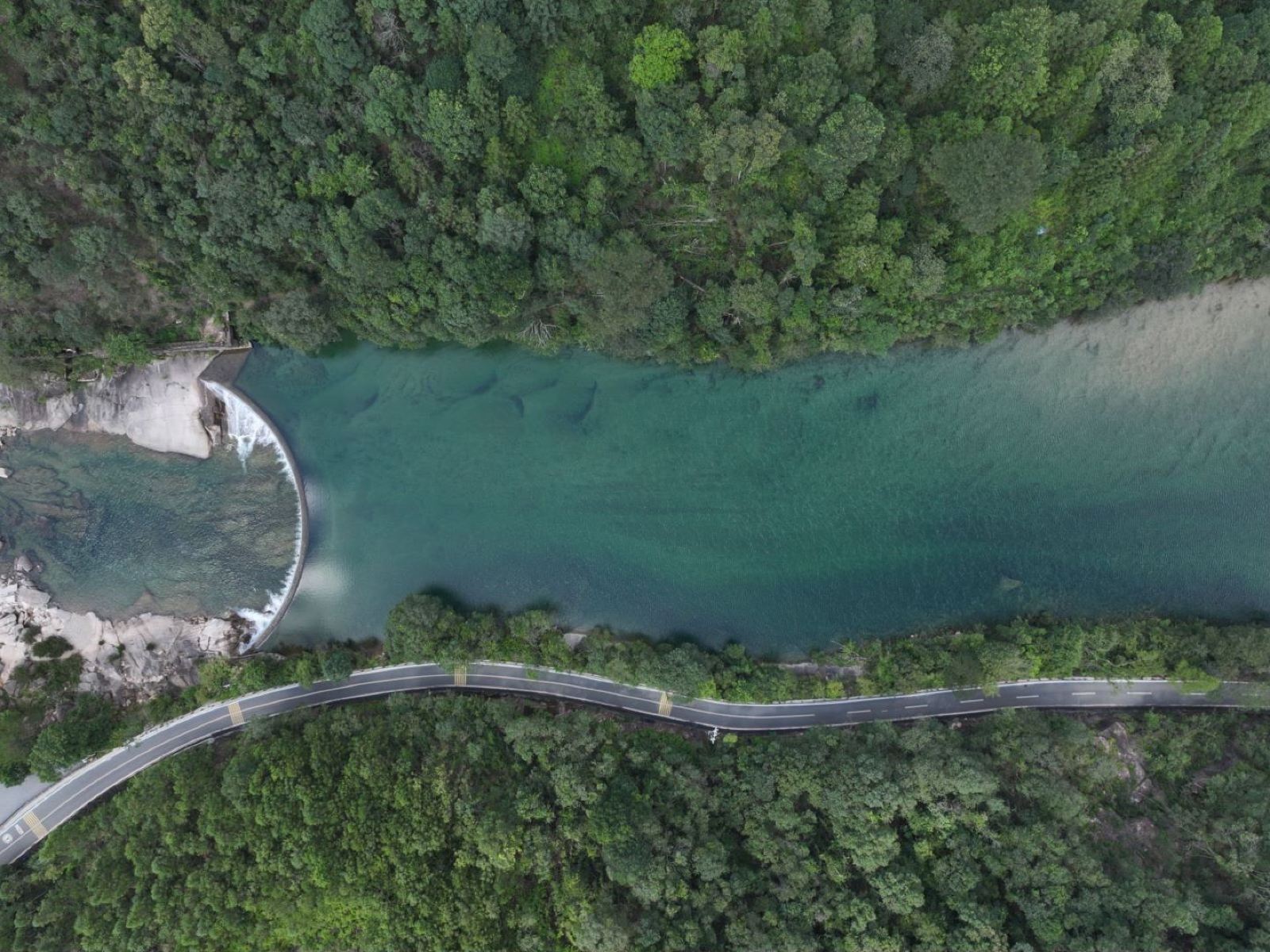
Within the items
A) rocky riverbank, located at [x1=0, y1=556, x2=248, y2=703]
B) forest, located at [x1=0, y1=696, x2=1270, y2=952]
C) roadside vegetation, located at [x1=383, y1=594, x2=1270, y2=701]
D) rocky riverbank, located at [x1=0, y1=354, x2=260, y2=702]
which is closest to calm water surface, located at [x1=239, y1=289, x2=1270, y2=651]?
roadside vegetation, located at [x1=383, y1=594, x2=1270, y2=701]

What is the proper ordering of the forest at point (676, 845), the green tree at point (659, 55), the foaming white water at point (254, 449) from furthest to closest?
the foaming white water at point (254, 449)
the forest at point (676, 845)
the green tree at point (659, 55)

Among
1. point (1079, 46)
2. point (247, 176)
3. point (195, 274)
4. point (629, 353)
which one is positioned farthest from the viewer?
point (629, 353)

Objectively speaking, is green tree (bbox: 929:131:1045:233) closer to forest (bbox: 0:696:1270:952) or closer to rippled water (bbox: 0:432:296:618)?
forest (bbox: 0:696:1270:952)

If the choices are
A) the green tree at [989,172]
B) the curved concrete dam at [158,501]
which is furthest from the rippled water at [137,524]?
the green tree at [989,172]

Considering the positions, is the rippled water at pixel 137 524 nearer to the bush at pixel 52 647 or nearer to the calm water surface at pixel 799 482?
the bush at pixel 52 647

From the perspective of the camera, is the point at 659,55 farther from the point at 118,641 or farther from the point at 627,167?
the point at 118,641

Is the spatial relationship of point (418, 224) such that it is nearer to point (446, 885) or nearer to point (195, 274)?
point (195, 274)

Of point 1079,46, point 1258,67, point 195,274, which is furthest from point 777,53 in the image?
point 195,274
